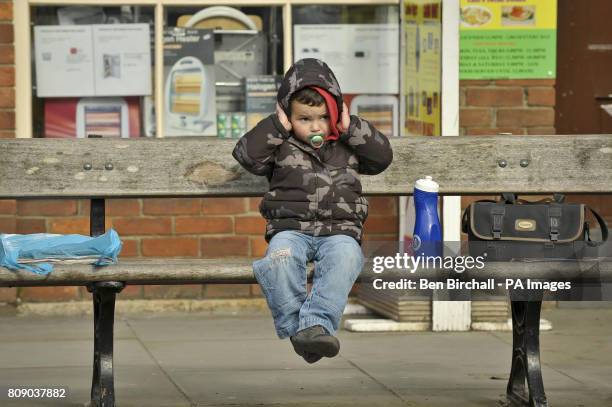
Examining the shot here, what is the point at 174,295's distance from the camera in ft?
26.6

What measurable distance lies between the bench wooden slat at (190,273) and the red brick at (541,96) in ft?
9.30

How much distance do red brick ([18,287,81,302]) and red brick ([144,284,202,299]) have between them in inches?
15.8

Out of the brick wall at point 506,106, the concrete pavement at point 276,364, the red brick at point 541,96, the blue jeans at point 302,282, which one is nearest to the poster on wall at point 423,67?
the brick wall at point 506,106

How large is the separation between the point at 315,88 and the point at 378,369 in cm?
177

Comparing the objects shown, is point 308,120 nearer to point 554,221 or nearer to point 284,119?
point 284,119

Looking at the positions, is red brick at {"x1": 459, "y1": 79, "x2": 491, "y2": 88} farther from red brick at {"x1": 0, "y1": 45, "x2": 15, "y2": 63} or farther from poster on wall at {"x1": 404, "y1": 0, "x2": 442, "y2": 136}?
red brick at {"x1": 0, "y1": 45, "x2": 15, "y2": 63}

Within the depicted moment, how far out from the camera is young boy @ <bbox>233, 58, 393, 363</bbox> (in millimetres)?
5012

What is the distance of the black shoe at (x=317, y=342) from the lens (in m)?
4.78

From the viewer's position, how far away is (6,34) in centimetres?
778

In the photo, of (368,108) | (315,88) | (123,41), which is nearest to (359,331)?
(368,108)

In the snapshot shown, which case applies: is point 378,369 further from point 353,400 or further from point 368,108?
point 368,108

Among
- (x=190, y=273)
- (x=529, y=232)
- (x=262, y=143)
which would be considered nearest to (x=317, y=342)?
(x=190, y=273)

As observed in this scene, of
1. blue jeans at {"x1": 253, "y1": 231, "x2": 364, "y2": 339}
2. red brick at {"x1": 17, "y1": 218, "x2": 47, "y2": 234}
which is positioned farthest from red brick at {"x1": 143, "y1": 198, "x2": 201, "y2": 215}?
blue jeans at {"x1": 253, "y1": 231, "x2": 364, "y2": 339}

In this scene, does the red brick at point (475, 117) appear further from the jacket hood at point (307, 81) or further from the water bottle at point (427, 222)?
the jacket hood at point (307, 81)
